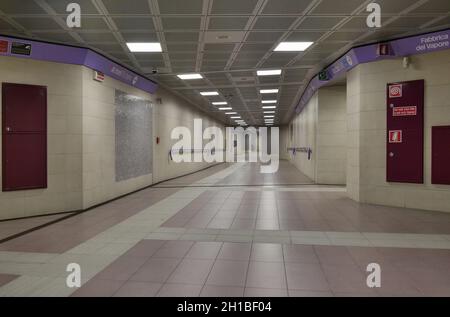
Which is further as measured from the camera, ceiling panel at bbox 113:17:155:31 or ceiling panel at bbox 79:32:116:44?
ceiling panel at bbox 79:32:116:44

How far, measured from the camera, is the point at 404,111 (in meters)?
6.26

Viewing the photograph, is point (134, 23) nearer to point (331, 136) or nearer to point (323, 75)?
point (323, 75)

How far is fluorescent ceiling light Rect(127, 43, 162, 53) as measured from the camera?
19.9 feet

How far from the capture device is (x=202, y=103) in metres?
14.4

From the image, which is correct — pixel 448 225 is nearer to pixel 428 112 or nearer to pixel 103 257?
pixel 428 112

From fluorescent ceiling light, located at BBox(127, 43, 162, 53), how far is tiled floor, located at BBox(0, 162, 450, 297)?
10.5ft

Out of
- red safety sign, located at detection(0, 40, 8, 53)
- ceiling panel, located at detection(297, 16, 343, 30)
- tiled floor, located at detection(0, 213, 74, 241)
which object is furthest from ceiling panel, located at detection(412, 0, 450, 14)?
tiled floor, located at detection(0, 213, 74, 241)

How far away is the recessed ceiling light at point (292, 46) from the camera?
618cm

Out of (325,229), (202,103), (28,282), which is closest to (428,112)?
(325,229)

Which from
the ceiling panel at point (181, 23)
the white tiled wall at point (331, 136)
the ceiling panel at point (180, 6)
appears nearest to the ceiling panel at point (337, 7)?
the ceiling panel at point (180, 6)

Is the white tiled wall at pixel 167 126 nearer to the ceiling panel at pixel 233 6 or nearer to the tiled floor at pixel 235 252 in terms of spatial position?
the tiled floor at pixel 235 252

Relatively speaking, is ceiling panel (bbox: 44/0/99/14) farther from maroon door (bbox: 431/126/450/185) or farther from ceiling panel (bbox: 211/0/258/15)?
maroon door (bbox: 431/126/450/185)

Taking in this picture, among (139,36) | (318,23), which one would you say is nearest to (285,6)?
(318,23)
